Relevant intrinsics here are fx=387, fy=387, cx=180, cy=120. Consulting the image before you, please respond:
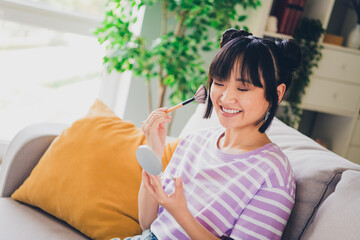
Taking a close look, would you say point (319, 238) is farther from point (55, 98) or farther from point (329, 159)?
point (55, 98)

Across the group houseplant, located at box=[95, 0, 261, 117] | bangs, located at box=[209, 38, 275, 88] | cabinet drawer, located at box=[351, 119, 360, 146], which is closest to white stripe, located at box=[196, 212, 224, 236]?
bangs, located at box=[209, 38, 275, 88]

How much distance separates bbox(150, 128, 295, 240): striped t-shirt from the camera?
2.93 ft

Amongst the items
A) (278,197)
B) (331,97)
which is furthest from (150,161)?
(331,97)

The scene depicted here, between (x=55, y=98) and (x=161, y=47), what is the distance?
47.6 inches

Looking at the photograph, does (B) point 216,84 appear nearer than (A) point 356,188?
No

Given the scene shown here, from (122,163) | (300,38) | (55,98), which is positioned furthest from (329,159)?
(55,98)

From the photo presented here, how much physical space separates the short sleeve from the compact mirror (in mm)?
235

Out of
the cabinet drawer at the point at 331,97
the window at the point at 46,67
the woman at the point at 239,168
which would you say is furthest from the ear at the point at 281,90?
the window at the point at 46,67

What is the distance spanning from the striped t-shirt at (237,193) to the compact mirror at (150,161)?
0.65 feet

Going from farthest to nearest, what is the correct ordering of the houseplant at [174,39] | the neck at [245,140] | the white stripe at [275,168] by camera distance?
the houseplant at [174,39] < the neck at [245,140] < the white stripe at [275,168]

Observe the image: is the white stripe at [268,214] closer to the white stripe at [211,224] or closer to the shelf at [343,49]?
the white stripe at [211,224]

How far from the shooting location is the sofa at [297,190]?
0.85 metres

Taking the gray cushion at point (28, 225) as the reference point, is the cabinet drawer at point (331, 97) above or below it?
above

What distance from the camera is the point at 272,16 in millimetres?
2475
